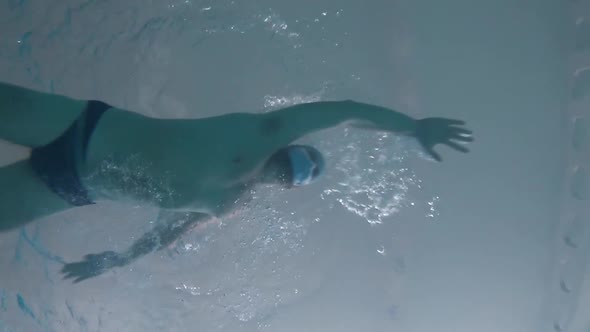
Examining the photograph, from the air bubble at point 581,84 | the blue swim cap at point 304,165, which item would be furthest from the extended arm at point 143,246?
the air bubble at point 581,84

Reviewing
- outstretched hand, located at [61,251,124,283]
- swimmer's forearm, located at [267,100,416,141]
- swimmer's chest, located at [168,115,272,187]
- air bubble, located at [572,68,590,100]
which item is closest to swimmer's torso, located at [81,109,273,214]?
swimmer's chest, located at [168,115,272,187]

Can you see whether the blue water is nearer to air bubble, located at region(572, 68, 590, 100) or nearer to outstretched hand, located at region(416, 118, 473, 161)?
air bubble, located at region(572, 68, 590, 100)

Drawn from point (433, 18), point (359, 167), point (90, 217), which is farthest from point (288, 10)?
point (90, 217)

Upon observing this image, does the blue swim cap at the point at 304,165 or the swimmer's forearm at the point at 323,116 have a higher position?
the swimmer's forearm at the point at 323,116

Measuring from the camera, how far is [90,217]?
6.58m

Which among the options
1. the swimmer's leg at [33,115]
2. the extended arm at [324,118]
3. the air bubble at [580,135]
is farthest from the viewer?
the air bubble at [580,135]

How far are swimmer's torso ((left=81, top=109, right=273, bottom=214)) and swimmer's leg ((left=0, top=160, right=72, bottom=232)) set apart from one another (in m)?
0.45

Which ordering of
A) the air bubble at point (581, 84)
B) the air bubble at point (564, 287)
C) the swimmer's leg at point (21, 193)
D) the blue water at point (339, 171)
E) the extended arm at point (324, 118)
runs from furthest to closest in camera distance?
the air bubble at point (564, 287), the air bubble at point (581, 84), the blue water at point (339, 171), the extended arm at point (324, 118), the swimmer's leg at point (21, 193)

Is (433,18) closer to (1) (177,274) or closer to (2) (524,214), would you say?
(2) (524,214)

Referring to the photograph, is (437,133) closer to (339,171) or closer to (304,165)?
(304,165)

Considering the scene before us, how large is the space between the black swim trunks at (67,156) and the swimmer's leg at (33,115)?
0.08m

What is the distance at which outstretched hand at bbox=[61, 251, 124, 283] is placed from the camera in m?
4.81

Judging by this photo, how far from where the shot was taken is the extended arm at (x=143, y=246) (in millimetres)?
4840

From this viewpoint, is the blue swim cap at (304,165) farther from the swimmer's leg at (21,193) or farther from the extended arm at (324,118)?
the swimmer's leg at (21,193)
